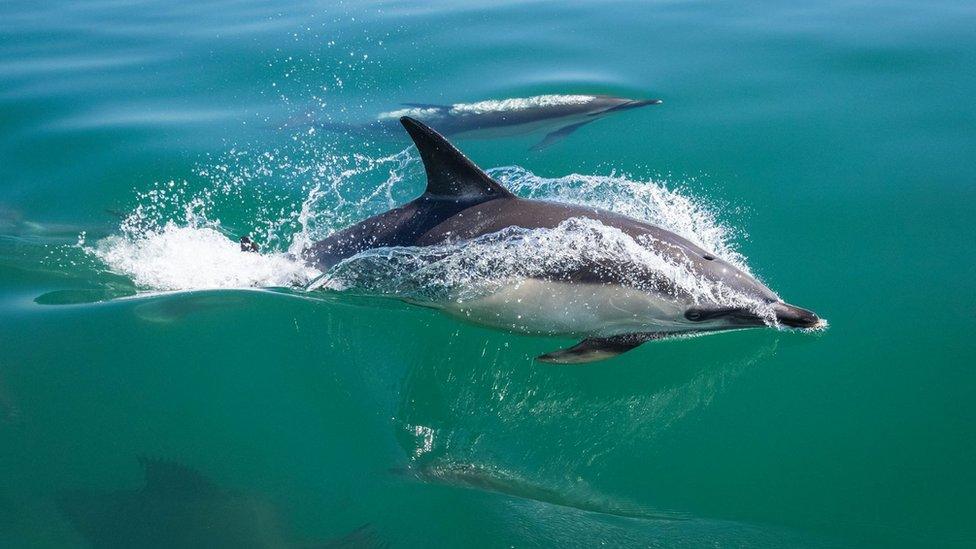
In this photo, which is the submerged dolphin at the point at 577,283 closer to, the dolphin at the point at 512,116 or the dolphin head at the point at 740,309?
the dolphin head at the point at 740,309

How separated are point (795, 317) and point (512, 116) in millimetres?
4694

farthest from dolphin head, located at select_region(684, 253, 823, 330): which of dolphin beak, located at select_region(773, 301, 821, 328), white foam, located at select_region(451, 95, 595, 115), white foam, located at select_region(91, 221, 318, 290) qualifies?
white foam, located at select_region(451, 95, 595, 115)

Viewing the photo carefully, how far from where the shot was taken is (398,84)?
9695 millimetres

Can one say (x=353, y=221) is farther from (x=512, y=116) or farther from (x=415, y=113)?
(x=512, y=116)

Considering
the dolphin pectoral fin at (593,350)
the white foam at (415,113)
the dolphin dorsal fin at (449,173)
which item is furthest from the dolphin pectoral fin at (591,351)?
the white foam at (415,113)

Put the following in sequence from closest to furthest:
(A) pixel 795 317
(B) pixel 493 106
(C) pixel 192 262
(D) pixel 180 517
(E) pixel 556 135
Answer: (D) pixel 180 517 → (A) pixel 795 317 → (C) pixel 192 262 → (E) pixel 556 135 → (B) pixel 493 106

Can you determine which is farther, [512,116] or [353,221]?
[512,116]

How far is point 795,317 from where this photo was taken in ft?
14.7

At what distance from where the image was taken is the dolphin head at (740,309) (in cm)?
452

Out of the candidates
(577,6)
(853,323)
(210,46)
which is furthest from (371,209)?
(577,6)

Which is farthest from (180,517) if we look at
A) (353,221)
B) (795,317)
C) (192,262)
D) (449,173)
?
(353,221)

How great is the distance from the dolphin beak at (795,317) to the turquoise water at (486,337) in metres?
0.24

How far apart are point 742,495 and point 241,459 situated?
2.34 metres

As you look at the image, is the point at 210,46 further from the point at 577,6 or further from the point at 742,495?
the point at 742,495
